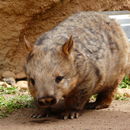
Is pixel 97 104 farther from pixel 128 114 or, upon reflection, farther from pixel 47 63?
pixel 47 63

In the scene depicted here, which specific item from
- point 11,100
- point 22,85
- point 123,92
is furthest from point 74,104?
point 22,85

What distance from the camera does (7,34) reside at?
29.5ft

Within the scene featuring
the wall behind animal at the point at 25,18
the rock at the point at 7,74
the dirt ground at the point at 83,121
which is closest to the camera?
the dirt ground at the point at 83,121

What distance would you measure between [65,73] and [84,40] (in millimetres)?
704

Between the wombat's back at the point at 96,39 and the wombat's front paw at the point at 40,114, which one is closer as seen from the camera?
the wombat's back at the point at 96,39

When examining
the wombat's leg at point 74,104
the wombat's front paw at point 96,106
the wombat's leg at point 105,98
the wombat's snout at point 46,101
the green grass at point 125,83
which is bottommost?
the green grass at point 125,83

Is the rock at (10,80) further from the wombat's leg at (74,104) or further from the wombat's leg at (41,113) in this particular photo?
the wombat's leg at (74,104)

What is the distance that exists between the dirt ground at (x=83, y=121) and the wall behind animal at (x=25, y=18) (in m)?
2.25

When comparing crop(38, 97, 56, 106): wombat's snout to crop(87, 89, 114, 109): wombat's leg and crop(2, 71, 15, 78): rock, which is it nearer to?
crop(87, 89, 114, 109): wombat's leg

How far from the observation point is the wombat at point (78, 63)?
20.0 ft


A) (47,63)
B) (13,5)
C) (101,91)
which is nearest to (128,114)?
(101,91)

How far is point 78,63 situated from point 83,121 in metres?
0.74

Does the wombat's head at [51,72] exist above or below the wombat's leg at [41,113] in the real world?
above

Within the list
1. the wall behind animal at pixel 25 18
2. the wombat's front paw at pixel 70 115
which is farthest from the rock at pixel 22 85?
the wombat's front paw at pixel 70 115
